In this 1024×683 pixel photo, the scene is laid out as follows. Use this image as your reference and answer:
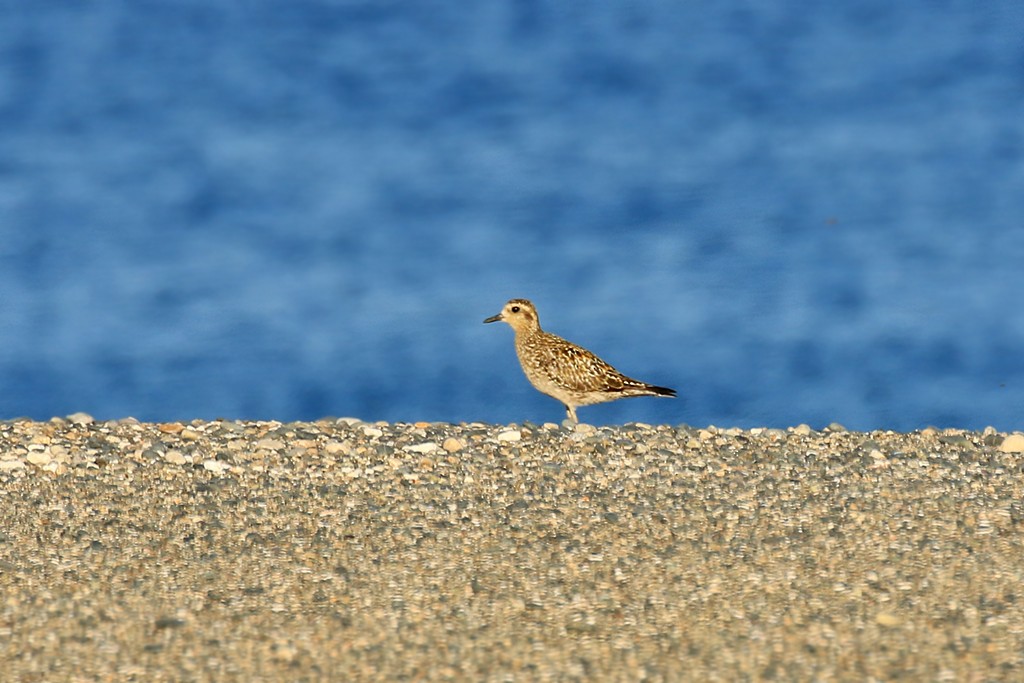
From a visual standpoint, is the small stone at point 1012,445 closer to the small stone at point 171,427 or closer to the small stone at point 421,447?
the small stone at point 421,447

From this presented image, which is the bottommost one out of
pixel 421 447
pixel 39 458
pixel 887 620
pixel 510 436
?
pixel 887 620

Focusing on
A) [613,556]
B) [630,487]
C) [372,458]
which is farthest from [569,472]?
[613,556]

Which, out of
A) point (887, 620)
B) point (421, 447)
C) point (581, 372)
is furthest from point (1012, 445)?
point (887, 620)

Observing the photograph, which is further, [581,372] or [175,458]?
[581,372]

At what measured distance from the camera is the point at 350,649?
311 inches

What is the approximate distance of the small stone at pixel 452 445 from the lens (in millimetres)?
13141

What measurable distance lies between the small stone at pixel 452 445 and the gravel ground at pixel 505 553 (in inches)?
1.8

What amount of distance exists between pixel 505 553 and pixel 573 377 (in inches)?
182

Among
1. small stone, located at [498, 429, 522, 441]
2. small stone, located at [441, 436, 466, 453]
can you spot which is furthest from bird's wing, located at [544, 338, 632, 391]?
small stone, located at [441, 436, 466, 453]

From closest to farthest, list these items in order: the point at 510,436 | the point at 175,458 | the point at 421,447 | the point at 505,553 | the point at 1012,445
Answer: the point at 505,553, the point at 175,458, the point at 421,447, the point at 510,436, the point at 1012,445

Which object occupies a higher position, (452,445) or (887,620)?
(452,445)

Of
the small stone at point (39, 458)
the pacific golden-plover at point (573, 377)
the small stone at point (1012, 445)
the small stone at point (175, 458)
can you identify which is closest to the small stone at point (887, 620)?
the small stone at point (1012, 445)

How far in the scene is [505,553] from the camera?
9.84 meters

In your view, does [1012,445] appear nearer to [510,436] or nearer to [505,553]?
[510,436]
